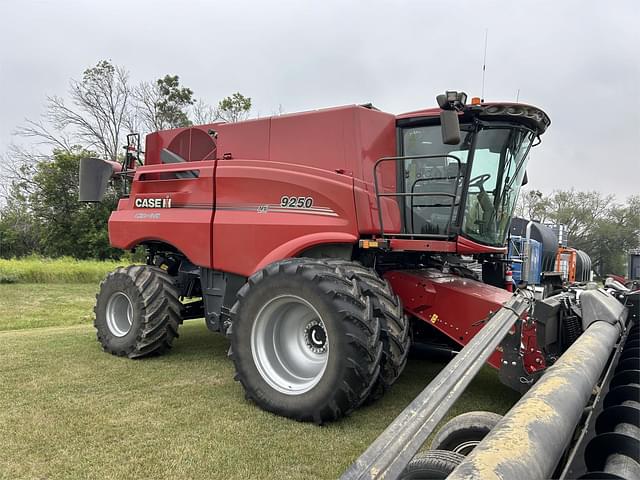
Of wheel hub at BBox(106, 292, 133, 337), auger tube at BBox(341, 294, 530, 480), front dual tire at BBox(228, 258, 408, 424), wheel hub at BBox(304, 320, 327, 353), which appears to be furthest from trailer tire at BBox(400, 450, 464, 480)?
wheel hub at BBox(106, 292, 133, 337)

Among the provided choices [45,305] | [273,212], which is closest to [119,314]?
[273,212]

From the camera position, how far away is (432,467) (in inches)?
63.9

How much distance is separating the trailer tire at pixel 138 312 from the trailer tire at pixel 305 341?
1.67 metres

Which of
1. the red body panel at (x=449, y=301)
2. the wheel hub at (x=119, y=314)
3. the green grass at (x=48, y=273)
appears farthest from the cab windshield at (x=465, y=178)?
the green grass at (x=48, y=273)

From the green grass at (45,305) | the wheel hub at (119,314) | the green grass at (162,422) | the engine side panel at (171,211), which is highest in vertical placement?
the engine side panel at (171,211)

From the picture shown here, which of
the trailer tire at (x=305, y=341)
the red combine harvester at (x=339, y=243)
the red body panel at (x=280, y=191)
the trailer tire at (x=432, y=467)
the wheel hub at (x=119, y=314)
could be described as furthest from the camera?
the wheel hub at (x=119, y=314)

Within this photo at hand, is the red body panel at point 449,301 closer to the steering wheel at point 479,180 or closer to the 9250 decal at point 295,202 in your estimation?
the steering wheel at point 479,180

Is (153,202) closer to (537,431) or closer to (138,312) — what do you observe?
(138,312)

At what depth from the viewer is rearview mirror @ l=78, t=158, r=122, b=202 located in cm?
646

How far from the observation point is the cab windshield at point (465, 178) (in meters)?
4.23

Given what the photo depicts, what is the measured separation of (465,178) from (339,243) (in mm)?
1248

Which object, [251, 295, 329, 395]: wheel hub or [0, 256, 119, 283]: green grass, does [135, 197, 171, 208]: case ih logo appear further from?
[0, 256, 119, 283]: green grass

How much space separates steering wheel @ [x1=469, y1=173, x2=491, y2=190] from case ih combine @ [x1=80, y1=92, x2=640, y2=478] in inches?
1.1

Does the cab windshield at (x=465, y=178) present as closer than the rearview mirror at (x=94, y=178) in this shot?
Yes
